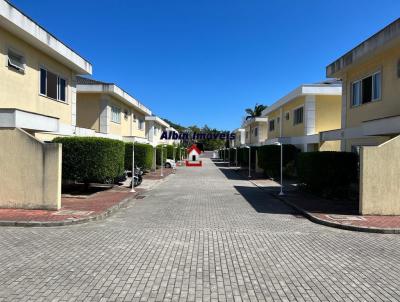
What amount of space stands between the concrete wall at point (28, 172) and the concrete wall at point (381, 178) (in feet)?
28.7

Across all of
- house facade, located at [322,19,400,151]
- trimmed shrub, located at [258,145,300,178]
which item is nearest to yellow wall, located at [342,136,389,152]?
house facade, located at [322,19,400,151]

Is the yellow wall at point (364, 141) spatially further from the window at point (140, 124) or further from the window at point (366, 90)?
the window at point (140, 124)

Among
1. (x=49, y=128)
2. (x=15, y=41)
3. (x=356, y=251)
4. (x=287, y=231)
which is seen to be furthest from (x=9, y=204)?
(x=356, y=251)

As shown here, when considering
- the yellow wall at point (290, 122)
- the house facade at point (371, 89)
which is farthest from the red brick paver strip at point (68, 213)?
the yellow wall at point (290, 122)

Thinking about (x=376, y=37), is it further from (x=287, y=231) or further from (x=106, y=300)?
(x=106, y=300)

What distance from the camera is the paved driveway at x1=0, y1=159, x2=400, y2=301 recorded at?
5.37 metres

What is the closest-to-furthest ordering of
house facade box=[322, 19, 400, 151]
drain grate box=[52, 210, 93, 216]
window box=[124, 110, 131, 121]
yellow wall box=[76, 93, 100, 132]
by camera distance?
drain grate box=[52, 210, 93, 216] → house facade box=[322, 19, 400, 151] → yellow wall box=[76, 93, 100, 132] → window box=[124, 110, 131, 121]

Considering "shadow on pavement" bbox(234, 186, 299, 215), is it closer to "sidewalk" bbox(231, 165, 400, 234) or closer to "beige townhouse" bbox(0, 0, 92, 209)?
"sidewalk" bbox(231, 165, 400, 234)

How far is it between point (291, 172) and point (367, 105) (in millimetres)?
11577

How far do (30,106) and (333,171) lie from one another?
11823 mm

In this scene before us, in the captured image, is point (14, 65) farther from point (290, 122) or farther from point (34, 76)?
point (290, 122)

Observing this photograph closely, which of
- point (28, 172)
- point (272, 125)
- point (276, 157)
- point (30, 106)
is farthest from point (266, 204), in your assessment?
point (272, 125)

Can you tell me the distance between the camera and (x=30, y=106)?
49.8 ft

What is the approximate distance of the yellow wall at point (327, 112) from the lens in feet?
82.3
